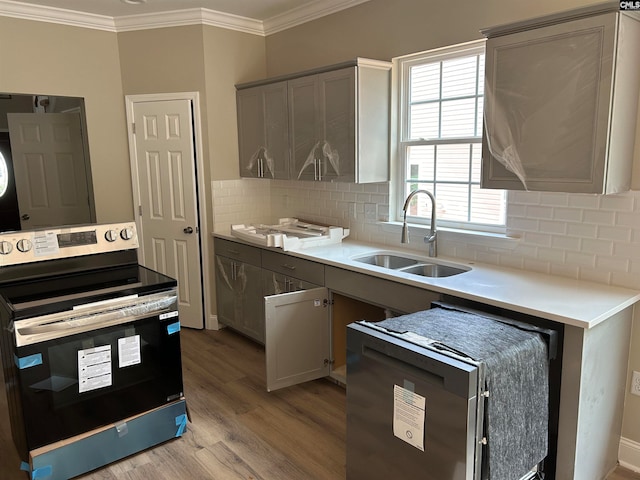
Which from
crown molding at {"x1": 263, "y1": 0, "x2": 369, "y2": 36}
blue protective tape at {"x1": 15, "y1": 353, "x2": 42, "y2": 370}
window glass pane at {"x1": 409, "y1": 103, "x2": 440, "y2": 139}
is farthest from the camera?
crown molding at {"x1": 263, "y1": 0, "x2": 369, "y2": 36}

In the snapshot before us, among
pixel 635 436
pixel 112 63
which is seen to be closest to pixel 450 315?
pixel 635 436

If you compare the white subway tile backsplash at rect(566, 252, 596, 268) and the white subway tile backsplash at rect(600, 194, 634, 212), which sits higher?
the white subway tile backsplash at rect(600, 194, 634, 212)

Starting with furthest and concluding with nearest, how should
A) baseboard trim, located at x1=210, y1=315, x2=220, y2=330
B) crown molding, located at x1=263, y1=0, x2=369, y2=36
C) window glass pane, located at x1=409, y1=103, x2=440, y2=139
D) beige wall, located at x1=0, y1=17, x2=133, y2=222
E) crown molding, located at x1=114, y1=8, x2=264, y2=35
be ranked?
baseboard trim, located at x1=210, y1=315, x2=220, y2=330, crown molding, located at x1=114, y1=8, x2=264, y2=35, beige wall, located at x1=0, y1=17, x2=133, y2=222, crown molding, located at x1=263, y1=0, x2=369, y2=36, window glass pane, located at x1=409, y1=103, x2=440, y2=139

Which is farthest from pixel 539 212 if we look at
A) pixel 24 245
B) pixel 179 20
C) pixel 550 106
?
pixel 179 20

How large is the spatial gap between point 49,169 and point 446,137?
124 inches

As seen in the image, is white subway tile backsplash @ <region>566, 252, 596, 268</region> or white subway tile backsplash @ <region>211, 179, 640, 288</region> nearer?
white subway tile backsplash @ <region>211, 179, 640, 288</region>

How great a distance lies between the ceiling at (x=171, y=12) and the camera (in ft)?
12.5

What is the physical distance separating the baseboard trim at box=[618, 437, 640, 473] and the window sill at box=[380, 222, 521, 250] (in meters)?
1.15

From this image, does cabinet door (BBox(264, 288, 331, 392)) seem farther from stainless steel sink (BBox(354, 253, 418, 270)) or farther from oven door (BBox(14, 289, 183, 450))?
oven door (BBox(14, 289, 183, 450))

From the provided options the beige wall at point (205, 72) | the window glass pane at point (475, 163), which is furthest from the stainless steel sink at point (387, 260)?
the beige wall at point (205, 72)

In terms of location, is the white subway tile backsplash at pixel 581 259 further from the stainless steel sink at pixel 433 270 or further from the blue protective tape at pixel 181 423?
the blue protective tape at pixel 181 423

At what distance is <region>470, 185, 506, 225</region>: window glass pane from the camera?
2998 millimetres

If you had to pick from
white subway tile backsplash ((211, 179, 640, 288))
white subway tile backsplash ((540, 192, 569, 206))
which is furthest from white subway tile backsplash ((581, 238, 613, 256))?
white subway tile backsplash ((540, 192, 569, 206))

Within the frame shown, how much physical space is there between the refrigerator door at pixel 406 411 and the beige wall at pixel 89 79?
3.12 m
